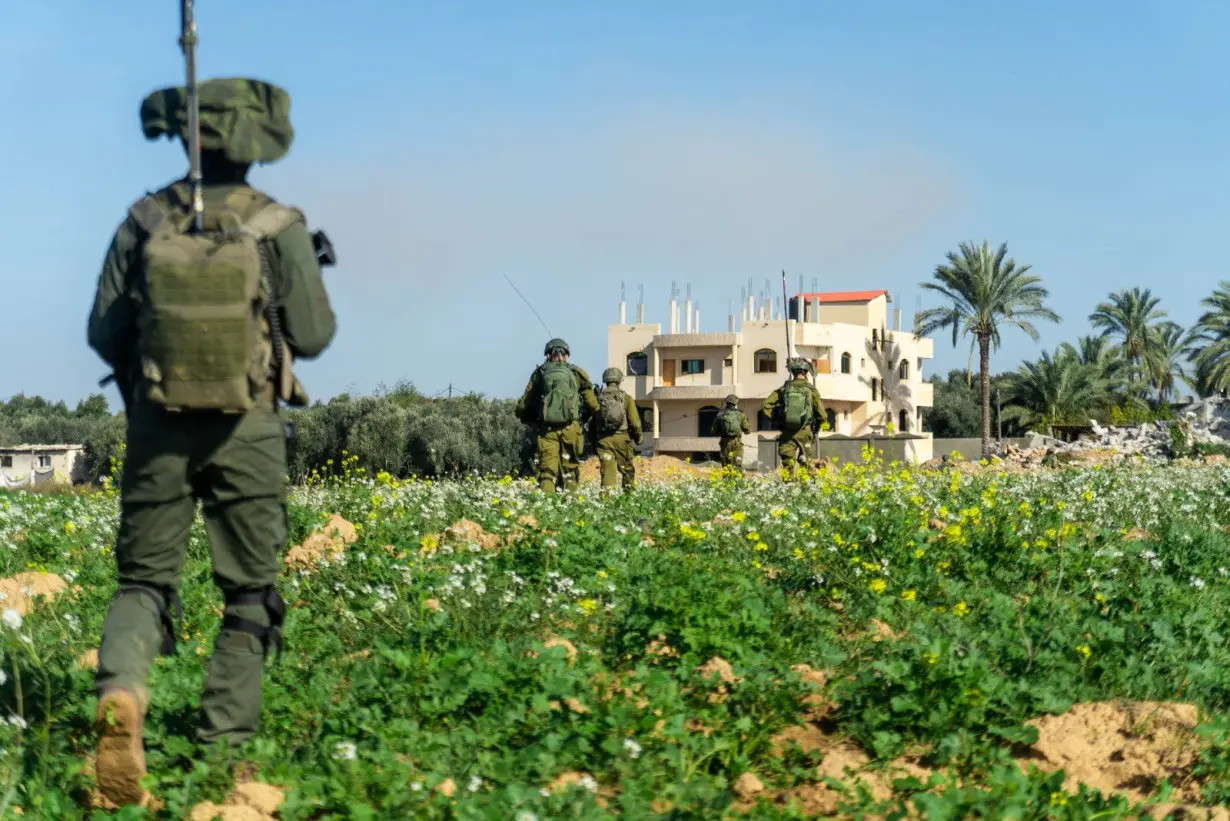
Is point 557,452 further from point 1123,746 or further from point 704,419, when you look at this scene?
point 704,419

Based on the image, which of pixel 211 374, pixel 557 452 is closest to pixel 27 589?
pixel 211 374

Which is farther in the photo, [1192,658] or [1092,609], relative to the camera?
[1092,609]

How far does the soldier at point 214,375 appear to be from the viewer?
12.3 feet

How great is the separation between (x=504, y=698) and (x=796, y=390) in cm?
1318

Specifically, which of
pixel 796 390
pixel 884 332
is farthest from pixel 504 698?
pixel 884 332

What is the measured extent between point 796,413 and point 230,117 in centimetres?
1355

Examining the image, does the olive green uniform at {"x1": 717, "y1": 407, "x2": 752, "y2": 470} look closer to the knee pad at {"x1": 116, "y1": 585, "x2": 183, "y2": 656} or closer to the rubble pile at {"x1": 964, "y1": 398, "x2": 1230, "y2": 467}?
the rubble pile at {"x1": 964, "y1": 398, "x2": 1230, "y2": 467}

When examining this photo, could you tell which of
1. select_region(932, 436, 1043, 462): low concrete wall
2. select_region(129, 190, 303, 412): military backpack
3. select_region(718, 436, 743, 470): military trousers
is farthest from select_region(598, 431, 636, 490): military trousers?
select_region(932, 436, 1043, 462): low concrete wall

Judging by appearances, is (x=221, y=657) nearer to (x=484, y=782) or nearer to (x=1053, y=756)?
(x=484, y=782)

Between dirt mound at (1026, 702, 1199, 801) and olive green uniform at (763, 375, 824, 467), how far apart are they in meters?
12.8

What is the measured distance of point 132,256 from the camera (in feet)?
13.1

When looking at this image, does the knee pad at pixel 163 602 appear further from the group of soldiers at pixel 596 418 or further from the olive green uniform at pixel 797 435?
the olive green uniform at pixel 797 435

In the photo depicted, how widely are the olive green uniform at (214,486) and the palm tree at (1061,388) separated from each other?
56.8 metres

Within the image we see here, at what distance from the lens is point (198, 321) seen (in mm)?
3732
